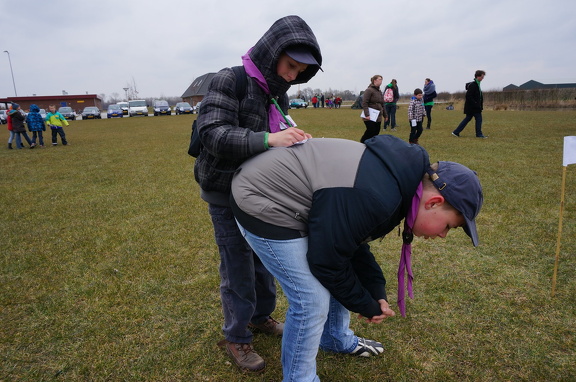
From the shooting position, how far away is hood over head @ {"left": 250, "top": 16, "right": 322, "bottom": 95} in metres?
1.59

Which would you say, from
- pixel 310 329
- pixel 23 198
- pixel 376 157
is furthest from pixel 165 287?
pixel 23 198

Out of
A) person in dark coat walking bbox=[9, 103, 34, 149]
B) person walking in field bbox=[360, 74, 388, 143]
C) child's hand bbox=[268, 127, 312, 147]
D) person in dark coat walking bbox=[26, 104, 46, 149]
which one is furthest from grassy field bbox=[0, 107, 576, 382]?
person in dark coat walking bbox=[26, 104, 46, 149]

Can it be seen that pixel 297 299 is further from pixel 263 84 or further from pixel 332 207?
pixel 263 84

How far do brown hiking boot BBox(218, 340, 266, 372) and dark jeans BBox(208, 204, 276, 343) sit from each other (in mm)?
42

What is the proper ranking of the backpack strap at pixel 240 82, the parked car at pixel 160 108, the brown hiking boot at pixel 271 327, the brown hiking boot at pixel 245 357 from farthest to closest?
1. the parked car at pixel 160 108
2. the brown hiking boot at pixel 271 327
3. the brown hiking boot at pixel 245 357
4. the backpack strap at pixel 240 82

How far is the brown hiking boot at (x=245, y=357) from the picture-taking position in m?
2.19

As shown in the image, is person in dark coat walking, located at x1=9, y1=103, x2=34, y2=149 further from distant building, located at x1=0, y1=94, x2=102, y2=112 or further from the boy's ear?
distant building, located at x1=0, y1=94, x2=102, y2=112

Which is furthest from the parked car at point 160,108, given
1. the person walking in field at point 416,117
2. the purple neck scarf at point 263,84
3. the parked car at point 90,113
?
the purple neck scarf at point 263,84

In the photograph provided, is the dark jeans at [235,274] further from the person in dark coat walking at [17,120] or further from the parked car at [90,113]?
the parked car at [90,113]

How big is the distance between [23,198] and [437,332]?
6415mm

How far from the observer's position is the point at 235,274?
80.4 inches

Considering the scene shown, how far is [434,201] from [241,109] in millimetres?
929

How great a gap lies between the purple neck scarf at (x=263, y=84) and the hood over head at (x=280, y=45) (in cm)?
2

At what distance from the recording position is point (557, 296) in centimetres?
283
